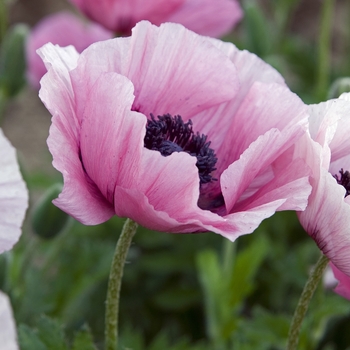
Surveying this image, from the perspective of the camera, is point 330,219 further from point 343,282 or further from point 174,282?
point 174,282

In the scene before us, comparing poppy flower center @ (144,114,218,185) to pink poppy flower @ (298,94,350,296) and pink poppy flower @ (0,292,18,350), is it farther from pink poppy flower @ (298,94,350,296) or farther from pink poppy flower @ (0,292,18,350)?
pink poppy flower @ (0,292,18,350)

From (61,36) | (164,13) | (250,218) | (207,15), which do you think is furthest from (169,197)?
(61,36)

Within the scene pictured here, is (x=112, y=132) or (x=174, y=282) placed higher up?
(x=112, y=132)

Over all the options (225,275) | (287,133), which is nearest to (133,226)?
(287,133)

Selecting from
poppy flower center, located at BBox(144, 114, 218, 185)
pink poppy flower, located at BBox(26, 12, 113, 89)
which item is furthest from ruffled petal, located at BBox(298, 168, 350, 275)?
pink poppy flower, located at BBox(26, 12, 113, 89)

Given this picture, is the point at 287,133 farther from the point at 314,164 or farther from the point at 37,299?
the point at 37,299
